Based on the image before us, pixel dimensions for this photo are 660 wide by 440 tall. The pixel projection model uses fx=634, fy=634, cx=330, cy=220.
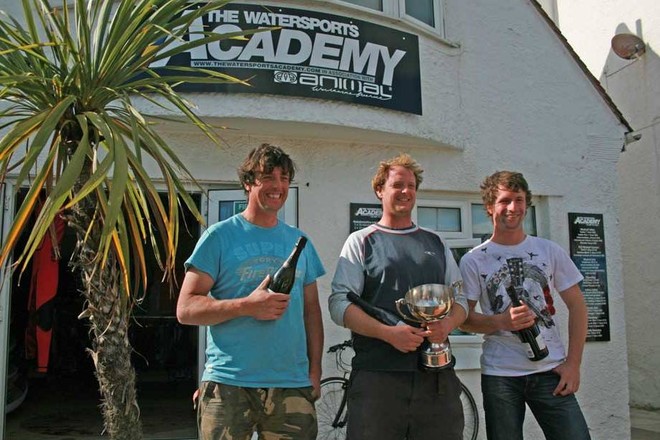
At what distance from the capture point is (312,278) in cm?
312

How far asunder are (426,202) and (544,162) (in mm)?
1436

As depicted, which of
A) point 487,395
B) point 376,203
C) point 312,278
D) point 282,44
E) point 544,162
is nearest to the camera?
point 312,278

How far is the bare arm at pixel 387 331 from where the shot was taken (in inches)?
113

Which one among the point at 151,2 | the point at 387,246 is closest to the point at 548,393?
the point at 387,246

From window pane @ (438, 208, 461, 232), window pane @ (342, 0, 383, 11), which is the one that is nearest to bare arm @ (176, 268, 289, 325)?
window pane @ (438, 208, 461, 232)

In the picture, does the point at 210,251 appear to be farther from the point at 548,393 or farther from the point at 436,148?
the point at 436,148

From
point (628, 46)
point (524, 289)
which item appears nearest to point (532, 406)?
point (524, 289)

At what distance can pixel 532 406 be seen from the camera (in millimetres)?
3336

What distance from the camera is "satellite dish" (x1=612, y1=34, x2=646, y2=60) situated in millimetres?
8508

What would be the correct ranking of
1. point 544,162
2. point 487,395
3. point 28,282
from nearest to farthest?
point 487,395 < point 544,162 < point 28,282

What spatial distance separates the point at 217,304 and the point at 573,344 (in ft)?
6.34

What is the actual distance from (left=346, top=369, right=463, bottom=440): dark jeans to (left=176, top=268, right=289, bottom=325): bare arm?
63 centimetres

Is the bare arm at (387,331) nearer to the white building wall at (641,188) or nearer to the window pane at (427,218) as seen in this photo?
the window pane at (427,218)

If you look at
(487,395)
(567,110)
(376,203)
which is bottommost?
(487,395)
